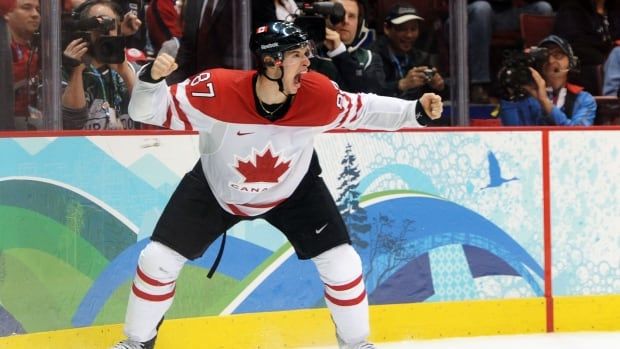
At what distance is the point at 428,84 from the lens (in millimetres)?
5473

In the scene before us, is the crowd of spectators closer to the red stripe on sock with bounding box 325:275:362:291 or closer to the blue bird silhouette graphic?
the blue bird silhouette graphic

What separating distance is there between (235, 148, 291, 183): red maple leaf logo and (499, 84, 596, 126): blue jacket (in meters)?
1.87

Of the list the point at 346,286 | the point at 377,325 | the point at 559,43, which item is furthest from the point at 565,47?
the point at 346,286

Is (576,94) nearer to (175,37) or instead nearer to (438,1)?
(438,1)

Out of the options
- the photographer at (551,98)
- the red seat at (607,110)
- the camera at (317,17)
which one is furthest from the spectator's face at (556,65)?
the camera at (317,17)

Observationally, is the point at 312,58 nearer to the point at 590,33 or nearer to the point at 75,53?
the point at 75,53

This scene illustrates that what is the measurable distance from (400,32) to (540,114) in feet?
2.61

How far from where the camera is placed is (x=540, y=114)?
18.4ft

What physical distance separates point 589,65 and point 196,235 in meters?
2.72

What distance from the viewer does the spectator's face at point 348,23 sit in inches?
209

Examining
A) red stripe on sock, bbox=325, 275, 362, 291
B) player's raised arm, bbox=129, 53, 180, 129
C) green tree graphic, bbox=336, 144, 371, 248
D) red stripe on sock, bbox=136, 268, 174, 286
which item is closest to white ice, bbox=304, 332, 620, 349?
green tree graphic, bbox=336, 144, 371, 248

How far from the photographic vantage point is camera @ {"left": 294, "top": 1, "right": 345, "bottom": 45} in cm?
489

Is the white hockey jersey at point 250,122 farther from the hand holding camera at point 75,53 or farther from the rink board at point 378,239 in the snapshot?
the hand holding camera at point 75,53

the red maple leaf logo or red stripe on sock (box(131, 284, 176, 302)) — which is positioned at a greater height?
the red maple leaf logo
